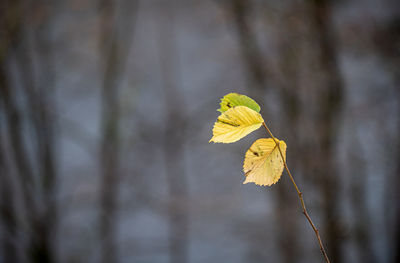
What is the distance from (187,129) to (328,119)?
1.15m

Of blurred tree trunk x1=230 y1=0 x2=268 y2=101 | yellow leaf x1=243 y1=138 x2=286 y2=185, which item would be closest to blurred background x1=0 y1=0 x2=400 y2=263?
blurred tree trunk x1=230 y1=0 x2=268 y2=101

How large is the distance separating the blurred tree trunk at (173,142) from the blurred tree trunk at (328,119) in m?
1.12

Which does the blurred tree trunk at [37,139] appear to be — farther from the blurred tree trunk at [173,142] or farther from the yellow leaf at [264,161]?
the yellow leaf at [264,161]

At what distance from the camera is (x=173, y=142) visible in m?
2.50

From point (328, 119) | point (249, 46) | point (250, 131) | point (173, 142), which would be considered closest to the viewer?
point (250, 131)

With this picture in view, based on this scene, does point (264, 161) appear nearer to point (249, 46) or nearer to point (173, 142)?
point (249, 46)

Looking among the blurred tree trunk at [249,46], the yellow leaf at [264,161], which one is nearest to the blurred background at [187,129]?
the blurred tree trunk at [249,46]

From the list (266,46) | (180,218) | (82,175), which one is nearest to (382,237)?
(180,218)

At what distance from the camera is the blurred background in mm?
1757

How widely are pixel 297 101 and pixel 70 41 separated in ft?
5.64

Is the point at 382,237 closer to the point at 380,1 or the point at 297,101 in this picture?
the point at 297,101

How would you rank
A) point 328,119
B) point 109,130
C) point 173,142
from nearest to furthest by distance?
point 328,119 < point 109,130 < point 173,142

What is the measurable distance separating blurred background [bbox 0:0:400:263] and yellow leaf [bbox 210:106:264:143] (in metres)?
1.43

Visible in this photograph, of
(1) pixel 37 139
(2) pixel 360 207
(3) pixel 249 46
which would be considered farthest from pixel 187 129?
(2) pixel 360 207
